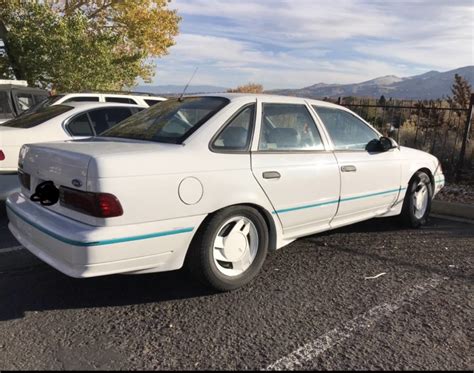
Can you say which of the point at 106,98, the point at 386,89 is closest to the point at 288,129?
the point at 106,98

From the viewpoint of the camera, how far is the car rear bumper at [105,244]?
9.92ft

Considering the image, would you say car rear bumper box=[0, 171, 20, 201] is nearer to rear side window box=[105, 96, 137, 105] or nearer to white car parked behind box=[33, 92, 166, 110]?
white car parked behind box=[33, 92, 166, 110]

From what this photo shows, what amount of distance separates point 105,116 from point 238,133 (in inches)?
122

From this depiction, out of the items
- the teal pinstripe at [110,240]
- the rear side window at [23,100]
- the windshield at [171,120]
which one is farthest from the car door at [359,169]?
the rear side window at [23,100]

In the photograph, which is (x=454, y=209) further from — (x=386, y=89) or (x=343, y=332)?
(x=386, y=89)

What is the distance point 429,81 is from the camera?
79.4 m

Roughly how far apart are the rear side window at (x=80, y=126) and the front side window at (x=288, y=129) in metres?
2.94

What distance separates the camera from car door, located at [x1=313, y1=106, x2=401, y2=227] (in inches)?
177

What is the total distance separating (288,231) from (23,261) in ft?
7.91

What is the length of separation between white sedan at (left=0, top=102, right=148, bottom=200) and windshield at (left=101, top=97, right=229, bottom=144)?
1.79 m

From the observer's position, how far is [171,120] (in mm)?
3953

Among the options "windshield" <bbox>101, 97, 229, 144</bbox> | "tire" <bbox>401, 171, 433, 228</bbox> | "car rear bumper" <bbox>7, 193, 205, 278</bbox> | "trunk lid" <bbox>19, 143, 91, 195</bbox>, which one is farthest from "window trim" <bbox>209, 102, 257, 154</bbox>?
"tire" <bbox>401, 171, 433, 228</bbox>

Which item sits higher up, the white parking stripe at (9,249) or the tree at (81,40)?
the tree at (81,40)

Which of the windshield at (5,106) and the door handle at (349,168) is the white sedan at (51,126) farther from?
the door handle at (349,168)
